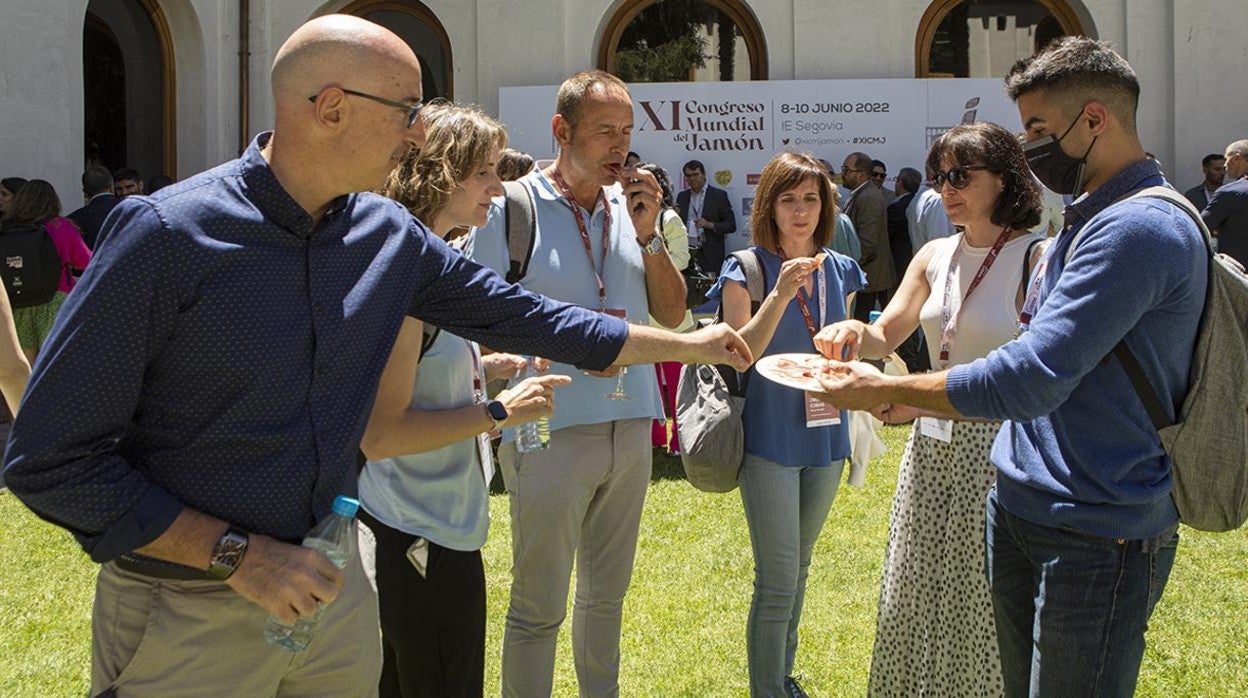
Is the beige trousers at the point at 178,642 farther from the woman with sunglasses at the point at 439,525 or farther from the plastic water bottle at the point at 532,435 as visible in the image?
the plastic water bottle at the point at 532,435

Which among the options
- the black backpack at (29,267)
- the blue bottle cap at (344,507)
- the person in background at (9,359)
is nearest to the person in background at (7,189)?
the black backpack at (29,267)

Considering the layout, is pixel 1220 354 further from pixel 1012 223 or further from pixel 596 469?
pixel 596 469

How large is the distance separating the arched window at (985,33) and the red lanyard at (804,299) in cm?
1197

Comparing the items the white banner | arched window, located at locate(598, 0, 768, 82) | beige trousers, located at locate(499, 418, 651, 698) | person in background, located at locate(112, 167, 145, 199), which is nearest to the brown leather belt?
beige trousers, located at locate(499, 418, 651, 698)

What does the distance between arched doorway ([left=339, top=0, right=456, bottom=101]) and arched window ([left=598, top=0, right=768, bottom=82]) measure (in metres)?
2.18

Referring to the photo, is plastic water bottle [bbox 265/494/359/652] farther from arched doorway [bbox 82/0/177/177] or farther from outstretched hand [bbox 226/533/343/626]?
arched doorway [bbox 82/0/177/177]

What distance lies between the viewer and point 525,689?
3764 millimetres

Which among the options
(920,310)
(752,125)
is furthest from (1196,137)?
(920,310)

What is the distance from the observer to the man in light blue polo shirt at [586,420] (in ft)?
12.3

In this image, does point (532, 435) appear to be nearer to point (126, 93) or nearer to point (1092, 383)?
point (1092, 383)

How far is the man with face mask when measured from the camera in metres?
2.62

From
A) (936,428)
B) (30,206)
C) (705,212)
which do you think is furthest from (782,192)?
(705,212)

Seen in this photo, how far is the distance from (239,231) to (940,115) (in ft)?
41.9

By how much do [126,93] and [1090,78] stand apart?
15.2 metres
